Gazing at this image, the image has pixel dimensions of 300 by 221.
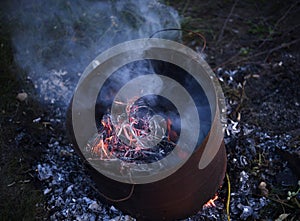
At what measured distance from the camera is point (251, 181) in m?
3.09

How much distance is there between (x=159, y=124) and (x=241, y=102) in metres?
1.19

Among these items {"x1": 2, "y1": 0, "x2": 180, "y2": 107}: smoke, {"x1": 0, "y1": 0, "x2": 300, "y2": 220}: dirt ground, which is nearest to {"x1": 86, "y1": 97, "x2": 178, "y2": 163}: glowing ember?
{"x1": 0, "y1": 0, "x2": 300, "y2": 220}: dirt ground

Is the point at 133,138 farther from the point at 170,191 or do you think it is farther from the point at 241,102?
the point at 241,102

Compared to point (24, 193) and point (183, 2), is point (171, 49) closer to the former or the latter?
point (24, 193)

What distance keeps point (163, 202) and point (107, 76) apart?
1.16 meters

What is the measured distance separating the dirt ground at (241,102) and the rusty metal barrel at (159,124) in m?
0.52

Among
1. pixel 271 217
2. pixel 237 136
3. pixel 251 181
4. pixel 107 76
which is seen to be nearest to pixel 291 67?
pixel 237 136

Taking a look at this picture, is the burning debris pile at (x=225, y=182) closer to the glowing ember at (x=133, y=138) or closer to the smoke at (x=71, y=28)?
the glowing ember at (x=133, y=138)

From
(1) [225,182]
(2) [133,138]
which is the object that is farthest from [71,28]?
(1) [225,182]

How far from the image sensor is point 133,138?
2.71 m

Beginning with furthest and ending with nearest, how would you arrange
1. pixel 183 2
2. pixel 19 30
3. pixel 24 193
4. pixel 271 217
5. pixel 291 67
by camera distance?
pixel 183 2, pixel 19 30, pixel 291 67, pixel 24 193, pixel 271 217

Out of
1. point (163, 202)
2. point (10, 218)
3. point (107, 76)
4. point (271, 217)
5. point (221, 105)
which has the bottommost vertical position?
point (10, 218)

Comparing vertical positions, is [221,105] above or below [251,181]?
above

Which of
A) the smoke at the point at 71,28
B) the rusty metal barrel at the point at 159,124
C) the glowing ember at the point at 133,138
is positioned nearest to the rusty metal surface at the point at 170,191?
the rusty metal barrel at the point at 159,124
